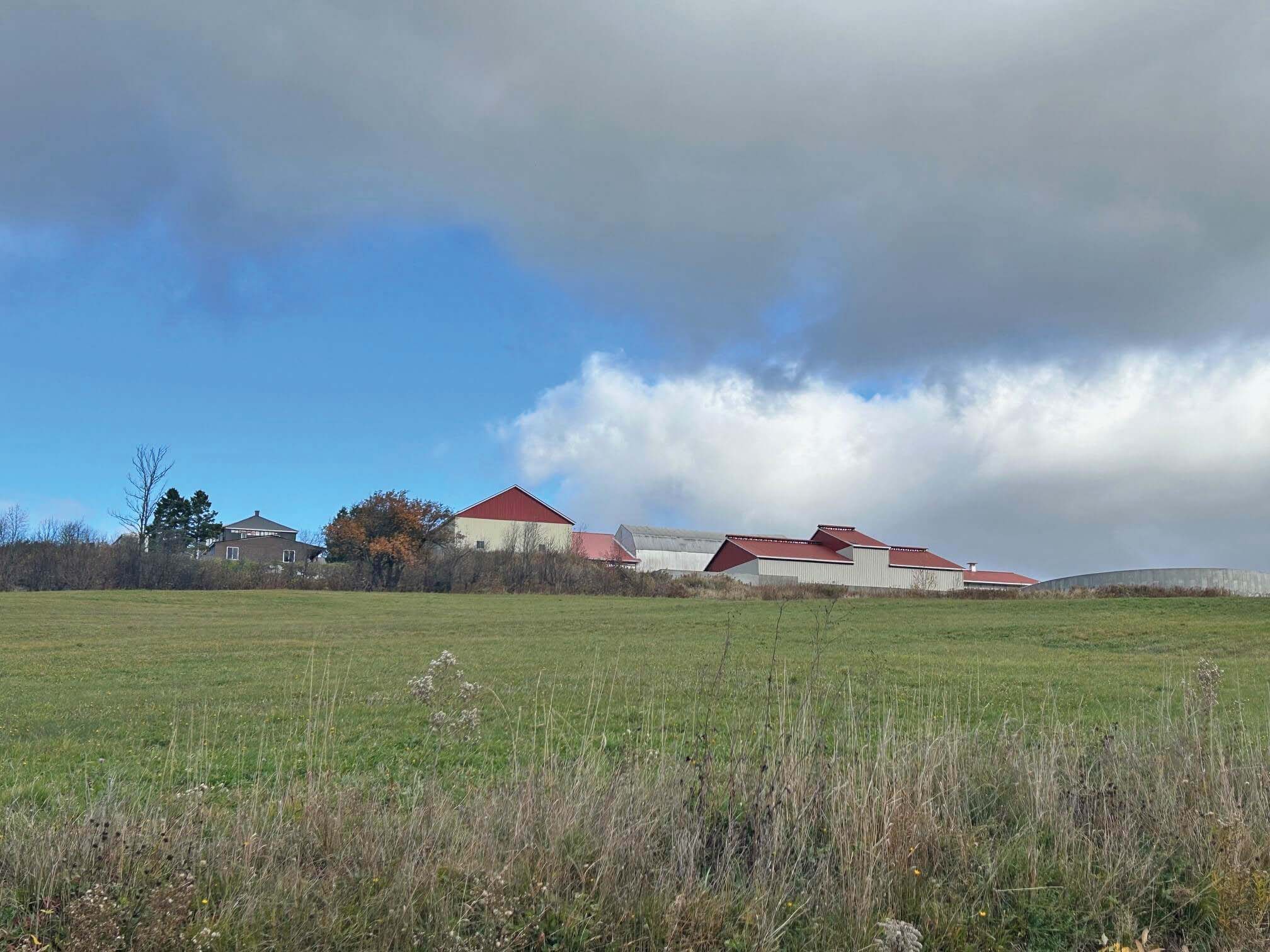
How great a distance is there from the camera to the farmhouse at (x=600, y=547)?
71.5 meters

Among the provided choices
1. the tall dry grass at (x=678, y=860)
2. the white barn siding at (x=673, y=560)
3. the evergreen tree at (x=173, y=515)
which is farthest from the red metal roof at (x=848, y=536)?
the tall dry grass at (x=678, y=860)

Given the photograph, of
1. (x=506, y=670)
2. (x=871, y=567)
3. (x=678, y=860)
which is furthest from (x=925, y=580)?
(x=678, y=860)

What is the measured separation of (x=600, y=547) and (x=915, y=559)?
93.2 ft

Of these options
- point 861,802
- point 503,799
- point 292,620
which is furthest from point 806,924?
point 292,620

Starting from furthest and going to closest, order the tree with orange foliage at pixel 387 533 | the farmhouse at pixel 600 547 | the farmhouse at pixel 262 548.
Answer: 1. the farmhouse at pixel 262 548
2. the farmhouse at pixel 600 547
3. the tree with orange foliage at pixel 387 533

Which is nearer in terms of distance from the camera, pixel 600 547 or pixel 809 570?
pixel 809 570

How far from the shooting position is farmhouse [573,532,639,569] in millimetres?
71500

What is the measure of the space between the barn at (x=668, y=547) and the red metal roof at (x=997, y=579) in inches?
831

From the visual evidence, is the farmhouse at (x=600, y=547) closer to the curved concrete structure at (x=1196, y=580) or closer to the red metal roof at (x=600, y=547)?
the red metal roof at (x=600, y=547)

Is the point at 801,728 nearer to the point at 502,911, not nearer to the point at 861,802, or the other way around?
the point at 861,802

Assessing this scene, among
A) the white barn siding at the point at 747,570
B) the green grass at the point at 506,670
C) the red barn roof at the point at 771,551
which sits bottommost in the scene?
the green grass at the point at 506,670

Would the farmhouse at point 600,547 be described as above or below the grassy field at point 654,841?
above

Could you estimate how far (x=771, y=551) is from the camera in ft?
209

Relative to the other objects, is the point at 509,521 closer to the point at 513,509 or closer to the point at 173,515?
the point at 513,509
